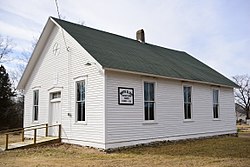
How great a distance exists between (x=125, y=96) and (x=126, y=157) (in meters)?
3.02

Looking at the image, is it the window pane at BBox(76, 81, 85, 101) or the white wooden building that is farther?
the window pane at BBox(76, 81, 85, 101)

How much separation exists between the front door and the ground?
2123 millimetres

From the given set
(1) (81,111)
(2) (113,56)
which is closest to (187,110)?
(2) (113,56)

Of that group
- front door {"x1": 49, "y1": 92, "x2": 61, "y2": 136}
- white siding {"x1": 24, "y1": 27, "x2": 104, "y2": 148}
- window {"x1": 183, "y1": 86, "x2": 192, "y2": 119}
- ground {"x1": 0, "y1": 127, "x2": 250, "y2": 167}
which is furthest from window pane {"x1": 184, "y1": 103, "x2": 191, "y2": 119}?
front door {"x1": 49, "y1": 92, "x2": 61, "y2": 136}

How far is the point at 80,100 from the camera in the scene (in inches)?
498

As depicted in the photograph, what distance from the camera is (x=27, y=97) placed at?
17.0 metres

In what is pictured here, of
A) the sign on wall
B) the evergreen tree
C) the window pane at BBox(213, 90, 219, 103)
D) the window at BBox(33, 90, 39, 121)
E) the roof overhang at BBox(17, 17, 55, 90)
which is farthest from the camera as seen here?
the evergreen tree

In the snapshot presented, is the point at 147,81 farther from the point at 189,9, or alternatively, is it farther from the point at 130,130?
the point at 189,9

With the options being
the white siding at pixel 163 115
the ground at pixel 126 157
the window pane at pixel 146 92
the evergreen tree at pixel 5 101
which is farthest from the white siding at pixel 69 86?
the evergreen tree at pixel 5 101

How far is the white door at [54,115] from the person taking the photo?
14031 millimetres

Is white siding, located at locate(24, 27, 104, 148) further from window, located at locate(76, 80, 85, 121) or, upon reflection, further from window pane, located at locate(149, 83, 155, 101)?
window pane, located at locate(149, 83, 155, 101)

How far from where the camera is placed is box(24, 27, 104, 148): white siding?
1146cm

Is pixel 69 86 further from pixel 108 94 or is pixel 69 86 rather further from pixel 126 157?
pixel 126 157

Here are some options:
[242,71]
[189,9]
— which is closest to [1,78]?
[189,9]
